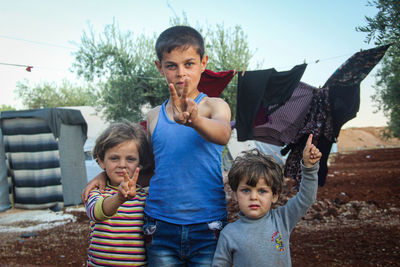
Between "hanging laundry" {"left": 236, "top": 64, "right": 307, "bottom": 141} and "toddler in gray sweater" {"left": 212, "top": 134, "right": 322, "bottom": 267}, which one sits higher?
"hanging laundry" {"left": 236, "top": 64, "right": 307, "bottom": 141}

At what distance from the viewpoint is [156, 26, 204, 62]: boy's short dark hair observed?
1.66 metres

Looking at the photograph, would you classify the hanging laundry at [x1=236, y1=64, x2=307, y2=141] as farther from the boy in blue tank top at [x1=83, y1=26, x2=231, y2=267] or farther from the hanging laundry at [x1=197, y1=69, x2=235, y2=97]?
the boy in blue tank top at [x1=83, y1=26, x2=231, y2=267]

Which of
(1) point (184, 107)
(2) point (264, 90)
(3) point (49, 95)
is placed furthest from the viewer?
(3) point (49, 95)

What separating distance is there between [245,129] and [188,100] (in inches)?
175

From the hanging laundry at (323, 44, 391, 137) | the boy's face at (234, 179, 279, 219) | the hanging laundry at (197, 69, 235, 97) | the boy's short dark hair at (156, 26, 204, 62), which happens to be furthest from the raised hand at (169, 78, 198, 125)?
the hanging laundry at (197, 69, 235, 97)

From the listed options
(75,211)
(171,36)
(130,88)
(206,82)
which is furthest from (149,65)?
(171,36)

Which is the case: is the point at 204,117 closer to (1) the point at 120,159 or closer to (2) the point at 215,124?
(2) the point at 215,124

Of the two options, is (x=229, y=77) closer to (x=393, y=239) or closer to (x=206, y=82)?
(x=206, y=82)

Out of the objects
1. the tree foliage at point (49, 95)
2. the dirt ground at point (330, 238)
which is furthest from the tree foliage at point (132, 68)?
the tree foliage at point (49, 95)

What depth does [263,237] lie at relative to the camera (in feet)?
5.19

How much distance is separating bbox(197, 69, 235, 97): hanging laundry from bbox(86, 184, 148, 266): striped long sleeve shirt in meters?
4.03

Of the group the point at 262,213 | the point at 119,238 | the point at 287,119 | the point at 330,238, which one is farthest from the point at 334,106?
the point at 119,238

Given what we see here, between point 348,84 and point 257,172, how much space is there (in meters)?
3.16

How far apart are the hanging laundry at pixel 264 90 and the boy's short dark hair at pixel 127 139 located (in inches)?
142
